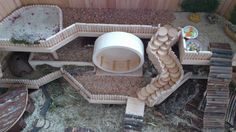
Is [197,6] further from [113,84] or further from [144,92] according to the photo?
[113,84]

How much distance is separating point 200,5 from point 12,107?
325 inches

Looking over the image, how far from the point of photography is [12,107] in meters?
10.8

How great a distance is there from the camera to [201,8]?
35.9ft

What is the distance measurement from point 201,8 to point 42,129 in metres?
8.04

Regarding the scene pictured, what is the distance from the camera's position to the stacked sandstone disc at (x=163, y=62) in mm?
10125

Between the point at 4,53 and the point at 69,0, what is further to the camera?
the point at 4,53

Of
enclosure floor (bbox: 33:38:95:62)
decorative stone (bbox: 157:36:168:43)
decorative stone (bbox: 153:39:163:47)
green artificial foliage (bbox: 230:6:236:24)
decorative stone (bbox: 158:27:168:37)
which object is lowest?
enclosure floor (bbox: 33:38:95:62)

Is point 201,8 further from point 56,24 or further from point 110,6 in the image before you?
point 56,24

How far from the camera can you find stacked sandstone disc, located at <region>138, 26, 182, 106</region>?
10125mm

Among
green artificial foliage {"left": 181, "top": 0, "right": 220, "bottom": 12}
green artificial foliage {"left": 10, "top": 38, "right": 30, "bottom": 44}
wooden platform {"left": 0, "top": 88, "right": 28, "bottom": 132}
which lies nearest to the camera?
green artificial foliage {"left": 10, "top": 38, "right": 30, "bottom": 44}

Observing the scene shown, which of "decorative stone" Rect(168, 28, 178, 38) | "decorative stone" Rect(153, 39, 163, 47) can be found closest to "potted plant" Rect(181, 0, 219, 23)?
"decorative stone" Rect(168, 28, 178, 38)

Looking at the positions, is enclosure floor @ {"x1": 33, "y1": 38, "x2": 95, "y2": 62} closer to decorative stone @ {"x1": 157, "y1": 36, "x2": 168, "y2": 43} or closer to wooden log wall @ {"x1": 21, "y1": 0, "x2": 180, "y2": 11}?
wooden log wall @ {"x1": 21, "y1": 0, "x2": 180, "y2": 11}

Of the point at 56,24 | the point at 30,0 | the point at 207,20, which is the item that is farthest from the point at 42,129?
the point at 207,20

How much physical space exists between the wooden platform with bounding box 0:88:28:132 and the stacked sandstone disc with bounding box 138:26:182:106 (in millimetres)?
4639
